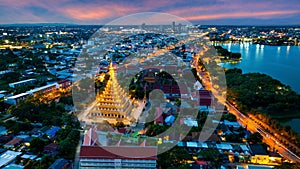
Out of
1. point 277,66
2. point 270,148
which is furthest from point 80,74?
point 277,66

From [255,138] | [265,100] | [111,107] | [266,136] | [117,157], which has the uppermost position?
[111,107]

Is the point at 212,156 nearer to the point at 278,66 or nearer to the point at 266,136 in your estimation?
the point at 266,136

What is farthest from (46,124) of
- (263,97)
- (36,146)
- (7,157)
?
(263,97)

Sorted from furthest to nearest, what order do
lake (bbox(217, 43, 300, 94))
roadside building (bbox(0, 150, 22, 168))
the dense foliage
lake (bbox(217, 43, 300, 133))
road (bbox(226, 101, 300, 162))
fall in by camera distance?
lake (bbox(217, 43, 300, 94))
lake (bbox(217, 43, 300, 133))
the dense foliage
road (bbox(226, 101, 300, 162))
roadside building (bbox(0, 150, 22, 168))

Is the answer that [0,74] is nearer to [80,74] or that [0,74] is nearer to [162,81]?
[80,74]

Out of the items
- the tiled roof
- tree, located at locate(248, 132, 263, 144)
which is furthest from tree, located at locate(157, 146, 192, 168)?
tree, located at locate(248, 132, 263, 144)

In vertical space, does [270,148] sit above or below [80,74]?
below

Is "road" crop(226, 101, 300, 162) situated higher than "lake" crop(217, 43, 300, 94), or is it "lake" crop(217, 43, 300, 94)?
"lake" crop(217, 43, 300, 94)

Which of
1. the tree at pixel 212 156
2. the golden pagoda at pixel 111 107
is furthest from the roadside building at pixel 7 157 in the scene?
the tree at pixel 212 156

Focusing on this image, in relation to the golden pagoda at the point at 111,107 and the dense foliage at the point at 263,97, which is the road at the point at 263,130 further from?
the golden pagoda at the point at 111,107

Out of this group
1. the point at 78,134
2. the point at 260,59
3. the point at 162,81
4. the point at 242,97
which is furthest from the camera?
the point at 260,59

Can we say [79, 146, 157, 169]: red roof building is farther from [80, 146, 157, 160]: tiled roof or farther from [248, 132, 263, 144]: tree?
[248, 132, 263, 144]: tree
